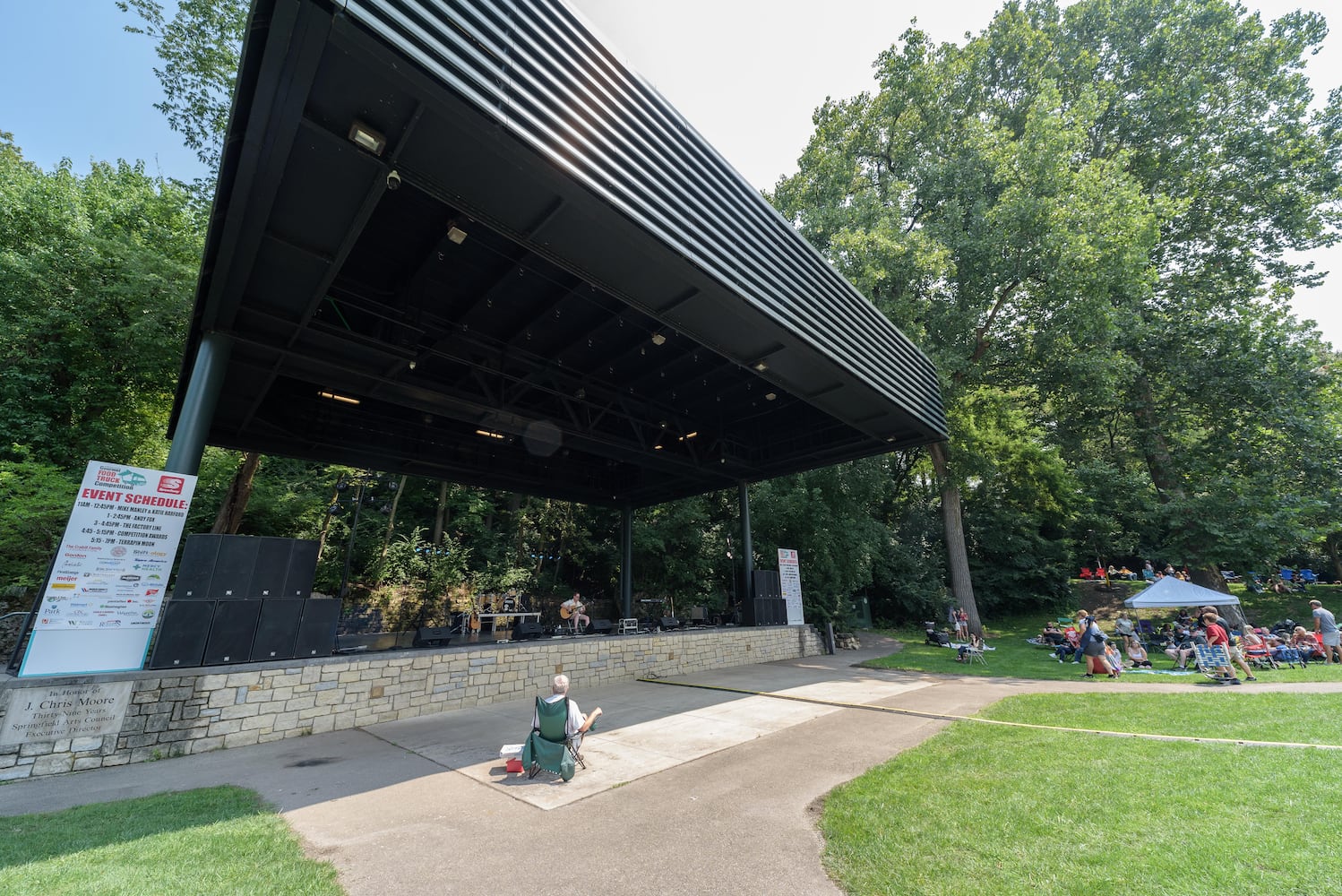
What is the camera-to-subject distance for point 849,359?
28.1 ft

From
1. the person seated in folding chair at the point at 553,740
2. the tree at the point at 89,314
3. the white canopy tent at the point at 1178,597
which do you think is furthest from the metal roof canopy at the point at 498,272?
the white canopy tent at the point at 1178,597

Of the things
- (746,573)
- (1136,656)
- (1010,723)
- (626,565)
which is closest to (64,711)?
(1010,723)

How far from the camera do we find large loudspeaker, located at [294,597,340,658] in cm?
636

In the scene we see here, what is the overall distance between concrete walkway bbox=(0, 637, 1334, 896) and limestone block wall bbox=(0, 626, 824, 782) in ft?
0.75

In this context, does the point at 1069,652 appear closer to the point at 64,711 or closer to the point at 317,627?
the point at 317,627

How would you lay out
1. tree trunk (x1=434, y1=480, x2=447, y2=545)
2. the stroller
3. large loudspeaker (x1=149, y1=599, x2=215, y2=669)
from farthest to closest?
tree trunk (x1=434, y1=480, x2=447, y2=545)
the stroller
large loudspeaker (x1=149, y1=599, x2=215, y2=669)

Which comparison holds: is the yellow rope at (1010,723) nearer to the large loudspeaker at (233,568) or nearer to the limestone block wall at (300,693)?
the limestone block wall at (300,693)

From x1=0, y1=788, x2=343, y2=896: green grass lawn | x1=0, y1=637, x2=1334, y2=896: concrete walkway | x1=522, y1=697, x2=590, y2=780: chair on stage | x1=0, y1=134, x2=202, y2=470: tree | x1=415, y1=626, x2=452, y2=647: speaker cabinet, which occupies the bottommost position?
x1=0, y1=637, x2=1334, y2=896: concrete walkway

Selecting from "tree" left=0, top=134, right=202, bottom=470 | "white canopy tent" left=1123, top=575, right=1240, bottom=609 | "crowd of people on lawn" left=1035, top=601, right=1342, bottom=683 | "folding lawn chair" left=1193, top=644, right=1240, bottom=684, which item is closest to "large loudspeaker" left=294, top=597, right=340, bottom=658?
"tree" left=0, top=134, right=202, bottom=470

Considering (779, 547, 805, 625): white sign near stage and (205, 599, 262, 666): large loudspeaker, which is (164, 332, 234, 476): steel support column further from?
(779, 547, 805, 625): white sign near stage

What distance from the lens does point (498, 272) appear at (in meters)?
7.22

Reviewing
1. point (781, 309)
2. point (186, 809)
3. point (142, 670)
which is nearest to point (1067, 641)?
point (781, 309)

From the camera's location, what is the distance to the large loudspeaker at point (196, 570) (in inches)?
224

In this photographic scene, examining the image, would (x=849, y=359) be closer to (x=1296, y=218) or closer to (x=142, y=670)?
(x=142, y=670)
